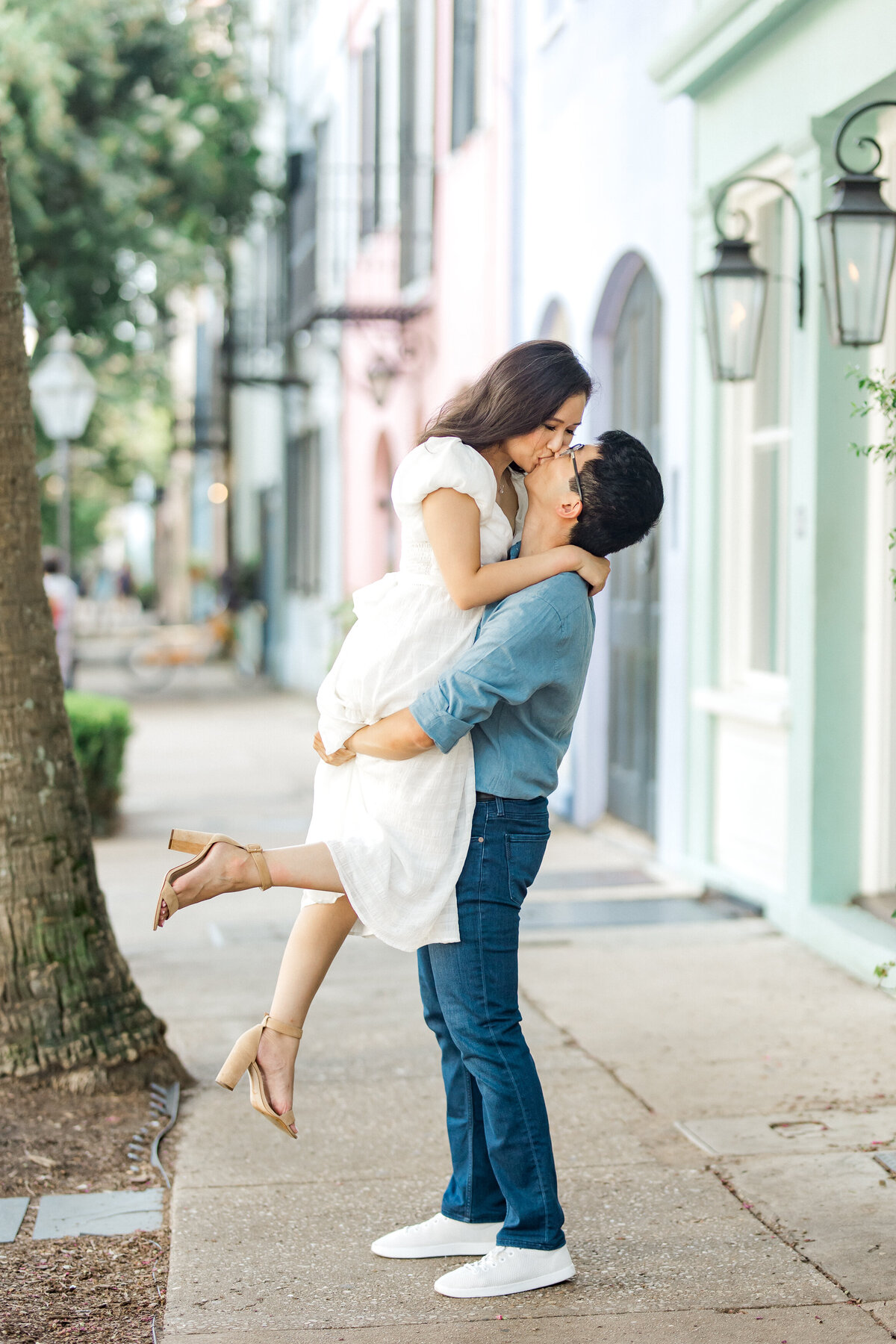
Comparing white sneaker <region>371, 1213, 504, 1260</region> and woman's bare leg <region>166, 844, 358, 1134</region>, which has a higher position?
woman's bare leg <region>166, 844, 358, 1134</region>

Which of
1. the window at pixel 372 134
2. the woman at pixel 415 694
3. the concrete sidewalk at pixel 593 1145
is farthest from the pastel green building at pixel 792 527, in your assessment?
the window at pixel 372 134

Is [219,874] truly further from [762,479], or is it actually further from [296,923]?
[762,479]

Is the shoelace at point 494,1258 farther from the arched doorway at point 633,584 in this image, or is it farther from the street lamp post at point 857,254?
the arched doorway at point 633,584

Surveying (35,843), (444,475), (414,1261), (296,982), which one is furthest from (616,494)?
(35,843)

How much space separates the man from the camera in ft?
10.2

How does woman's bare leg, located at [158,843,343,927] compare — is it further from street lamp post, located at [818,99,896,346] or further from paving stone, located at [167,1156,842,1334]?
street lamp post, located at [818,99,896,346]

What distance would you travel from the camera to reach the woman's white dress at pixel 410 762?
3174mm

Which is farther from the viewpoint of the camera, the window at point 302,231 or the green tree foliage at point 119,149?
the window at point 302,231

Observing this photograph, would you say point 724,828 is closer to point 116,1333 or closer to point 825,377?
point 825,377

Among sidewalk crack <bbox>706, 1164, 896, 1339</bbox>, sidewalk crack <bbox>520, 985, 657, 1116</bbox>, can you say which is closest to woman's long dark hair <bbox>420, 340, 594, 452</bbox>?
sidewalk crack <bbox>706, 1164, 896, 1339</bbox>

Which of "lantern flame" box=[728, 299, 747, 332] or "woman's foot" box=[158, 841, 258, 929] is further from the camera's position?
"lantern flame" box=[728, 299, 747, 332]

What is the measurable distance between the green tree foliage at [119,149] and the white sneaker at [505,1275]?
13.9 metres

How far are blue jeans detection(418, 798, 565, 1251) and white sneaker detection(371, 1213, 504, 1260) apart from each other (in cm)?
16

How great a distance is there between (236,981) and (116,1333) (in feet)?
9.40
